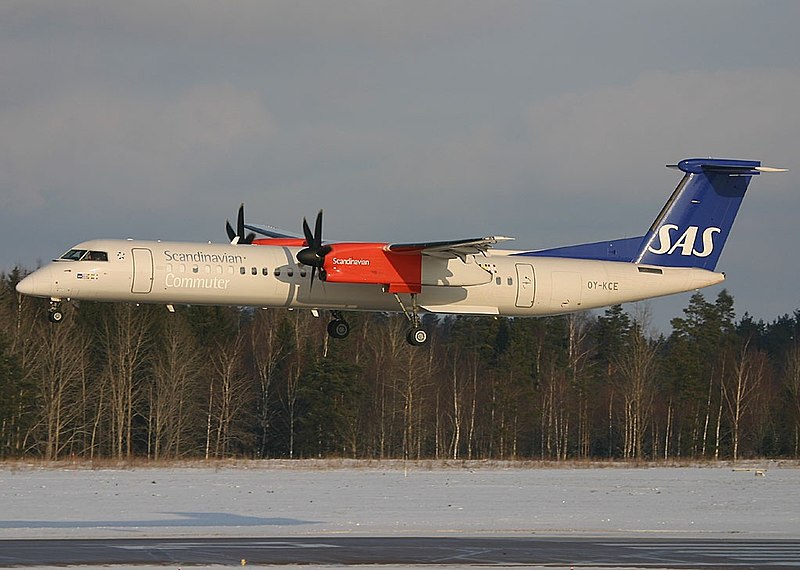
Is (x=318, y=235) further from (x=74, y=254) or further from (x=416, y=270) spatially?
(x=74, y=254)

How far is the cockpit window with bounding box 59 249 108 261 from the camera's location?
30203 millimetres

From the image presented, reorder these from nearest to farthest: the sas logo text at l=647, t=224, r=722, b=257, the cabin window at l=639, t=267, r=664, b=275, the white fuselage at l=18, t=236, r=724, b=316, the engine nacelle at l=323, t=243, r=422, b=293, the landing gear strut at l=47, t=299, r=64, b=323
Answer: the white fuselage at l=18, t=236, r=724, b=316 < the landing gear strut at l=47, t=299, r=64, b=323 < the engine nacelle at l=323, t=243, r=422, b=293 < the cabin window at l=639, t=267, r=664, b=275 < the sas logo text at l=647, t=224, r=722, b=257

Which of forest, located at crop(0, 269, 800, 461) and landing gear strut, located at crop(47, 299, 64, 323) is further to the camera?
forest, located at crop(0, 269, 800, 461)

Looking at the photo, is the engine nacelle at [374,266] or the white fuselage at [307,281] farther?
the engine nacelle at [374,266]

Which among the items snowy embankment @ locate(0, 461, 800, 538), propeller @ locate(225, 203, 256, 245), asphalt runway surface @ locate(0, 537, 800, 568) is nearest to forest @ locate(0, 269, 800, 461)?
snowy embankment @ locate(0, 461, 800, 538)

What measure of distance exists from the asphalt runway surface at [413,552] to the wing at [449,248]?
927cm

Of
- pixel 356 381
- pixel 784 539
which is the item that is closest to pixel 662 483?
pixel 784 539

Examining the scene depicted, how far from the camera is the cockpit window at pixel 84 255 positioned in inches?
1189

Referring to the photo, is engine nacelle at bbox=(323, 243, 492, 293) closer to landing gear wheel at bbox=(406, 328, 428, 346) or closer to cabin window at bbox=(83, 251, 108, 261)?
landing gear wheel at bbox=(406, 328, 428, 346)

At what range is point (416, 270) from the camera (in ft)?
108

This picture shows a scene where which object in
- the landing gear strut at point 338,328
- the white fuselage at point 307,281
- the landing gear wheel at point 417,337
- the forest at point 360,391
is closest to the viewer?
the white fuselage at point 307,281

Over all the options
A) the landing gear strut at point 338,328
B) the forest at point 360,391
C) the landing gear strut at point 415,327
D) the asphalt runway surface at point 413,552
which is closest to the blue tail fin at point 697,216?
the landing gear strut at point 415,327

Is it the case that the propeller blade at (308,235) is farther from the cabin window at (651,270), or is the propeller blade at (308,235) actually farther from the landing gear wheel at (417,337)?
the cabin window at (651,270)

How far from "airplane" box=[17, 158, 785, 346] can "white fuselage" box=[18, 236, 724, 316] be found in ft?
0.10
